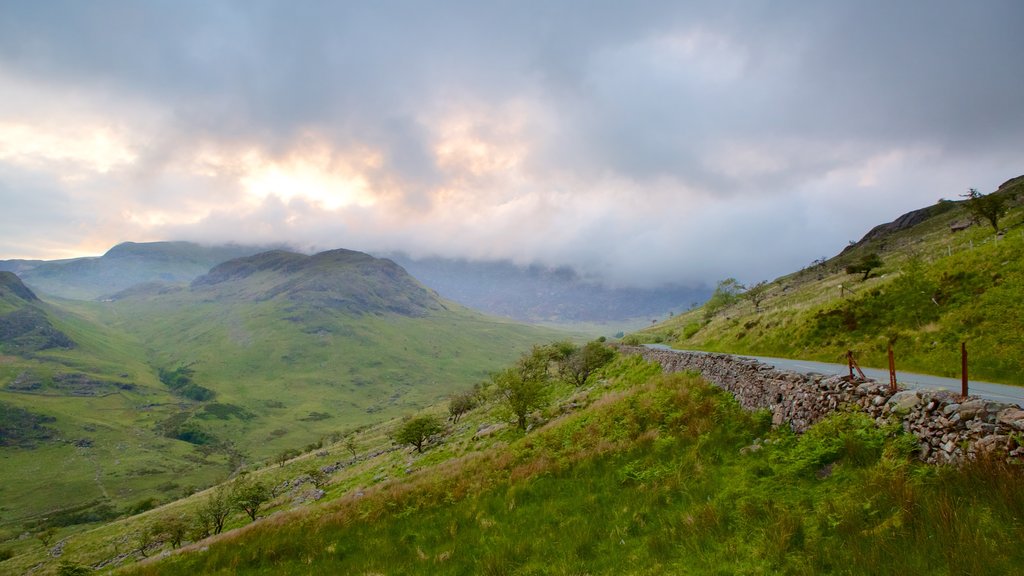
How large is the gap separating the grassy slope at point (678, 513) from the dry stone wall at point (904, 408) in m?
0.46

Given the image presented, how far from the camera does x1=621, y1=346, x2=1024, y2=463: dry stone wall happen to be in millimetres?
7770

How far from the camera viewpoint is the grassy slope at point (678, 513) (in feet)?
23.1

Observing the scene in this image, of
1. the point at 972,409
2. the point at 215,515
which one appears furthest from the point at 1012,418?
the point at 215,515

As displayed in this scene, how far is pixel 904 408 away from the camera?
9.87 meters

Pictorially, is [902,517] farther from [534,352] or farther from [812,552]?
[534,352]

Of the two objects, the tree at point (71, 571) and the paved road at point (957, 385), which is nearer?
the paved road at point (957, 385)

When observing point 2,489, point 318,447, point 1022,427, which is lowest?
point 2,489

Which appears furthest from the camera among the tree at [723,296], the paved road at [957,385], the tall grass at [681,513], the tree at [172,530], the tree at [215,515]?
the tree at [723,296]

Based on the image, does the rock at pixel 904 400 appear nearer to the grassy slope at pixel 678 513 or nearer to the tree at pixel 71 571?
the grassy slope at pixel 678 513

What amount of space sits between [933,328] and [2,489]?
321 meters

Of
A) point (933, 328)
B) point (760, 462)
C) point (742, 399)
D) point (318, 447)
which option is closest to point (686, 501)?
point (760, 462)

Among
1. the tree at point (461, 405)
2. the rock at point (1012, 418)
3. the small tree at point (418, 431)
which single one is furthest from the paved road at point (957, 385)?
the tree at point (461, 405)

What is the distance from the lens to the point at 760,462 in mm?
11969

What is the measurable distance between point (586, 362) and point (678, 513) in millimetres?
49189
